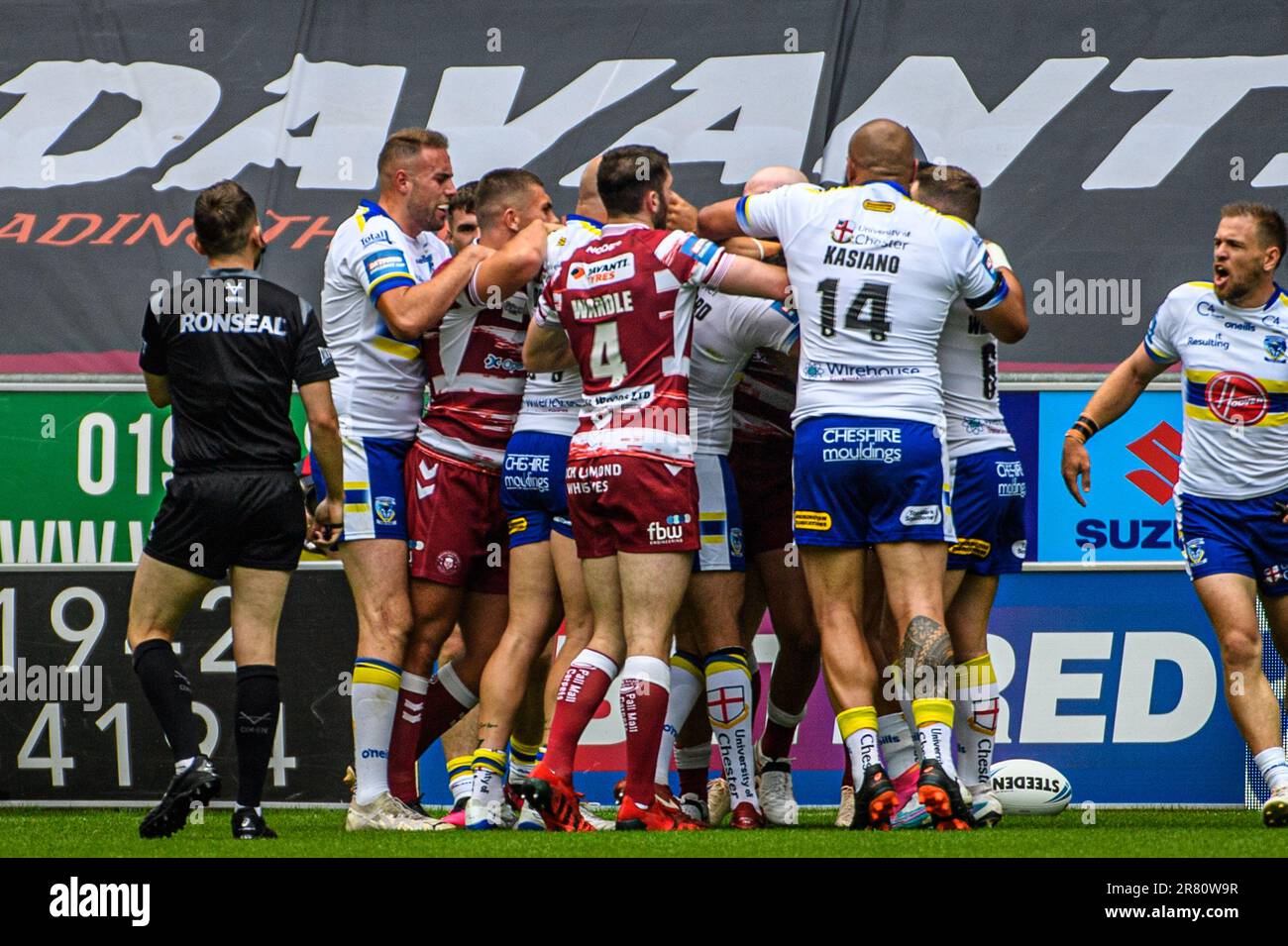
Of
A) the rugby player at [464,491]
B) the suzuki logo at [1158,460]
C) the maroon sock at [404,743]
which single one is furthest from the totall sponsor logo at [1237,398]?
the maroon sock at [404,743]

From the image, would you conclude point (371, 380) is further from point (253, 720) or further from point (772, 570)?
point (772, 570)

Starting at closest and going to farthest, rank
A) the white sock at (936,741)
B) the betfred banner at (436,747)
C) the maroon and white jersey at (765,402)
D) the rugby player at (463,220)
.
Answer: the white sock at (936,741) < the maroon and white jersey at (765,402) < the rugby player at (463,220) < the betfred banner at (436,747)

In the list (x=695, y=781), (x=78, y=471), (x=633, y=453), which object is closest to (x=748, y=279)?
(x=633, y=453)

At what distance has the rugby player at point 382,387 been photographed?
6.58 meters

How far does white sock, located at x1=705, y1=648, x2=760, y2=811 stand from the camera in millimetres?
6703

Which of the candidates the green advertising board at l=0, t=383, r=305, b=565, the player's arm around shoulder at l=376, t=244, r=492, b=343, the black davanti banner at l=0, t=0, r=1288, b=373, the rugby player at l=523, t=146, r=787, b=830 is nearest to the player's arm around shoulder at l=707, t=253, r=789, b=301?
the rugby player at l=523, t=146, r=787, b=830

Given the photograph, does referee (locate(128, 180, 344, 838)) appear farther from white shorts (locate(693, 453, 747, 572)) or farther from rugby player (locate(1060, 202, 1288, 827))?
rugby player (locate(1060, 202, 1288, 827))

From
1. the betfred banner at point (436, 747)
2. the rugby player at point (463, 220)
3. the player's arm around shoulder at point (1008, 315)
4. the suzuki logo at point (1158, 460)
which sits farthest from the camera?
the suzuki logo at point (1158, 460)

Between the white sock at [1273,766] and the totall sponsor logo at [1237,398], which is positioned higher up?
the totall sponsor logo at [1237,398]

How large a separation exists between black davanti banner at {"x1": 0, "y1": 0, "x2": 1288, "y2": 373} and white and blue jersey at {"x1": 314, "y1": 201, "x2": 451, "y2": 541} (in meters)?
2.26

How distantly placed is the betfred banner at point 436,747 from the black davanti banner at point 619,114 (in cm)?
133

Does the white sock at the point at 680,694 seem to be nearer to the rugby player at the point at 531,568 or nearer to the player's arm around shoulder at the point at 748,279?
the rugby player at the point at 531,568
